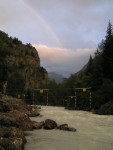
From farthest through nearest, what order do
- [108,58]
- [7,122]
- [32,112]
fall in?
[108,58], [32,112], [7,122]

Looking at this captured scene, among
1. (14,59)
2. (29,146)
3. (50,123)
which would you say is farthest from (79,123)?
(14,59)

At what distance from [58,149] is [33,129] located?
25.3ft

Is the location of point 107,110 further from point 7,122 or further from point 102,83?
point 102,83

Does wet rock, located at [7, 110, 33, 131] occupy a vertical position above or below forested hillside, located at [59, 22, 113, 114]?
below

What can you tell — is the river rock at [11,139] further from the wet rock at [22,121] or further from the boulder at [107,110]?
the boulder at [107,110]

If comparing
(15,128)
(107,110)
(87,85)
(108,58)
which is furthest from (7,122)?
(87,85)

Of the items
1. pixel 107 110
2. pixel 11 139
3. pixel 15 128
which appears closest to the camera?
pixel 11 139

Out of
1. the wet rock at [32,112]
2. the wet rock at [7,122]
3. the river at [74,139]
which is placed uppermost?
the wet rock at [32,112]

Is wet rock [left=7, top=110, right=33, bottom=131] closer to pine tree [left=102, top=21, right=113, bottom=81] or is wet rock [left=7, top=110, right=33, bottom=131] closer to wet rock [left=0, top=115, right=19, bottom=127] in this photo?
wet rock [left=0, top=115, right=19, bottom=127]

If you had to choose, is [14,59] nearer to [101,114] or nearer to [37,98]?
[37,98]

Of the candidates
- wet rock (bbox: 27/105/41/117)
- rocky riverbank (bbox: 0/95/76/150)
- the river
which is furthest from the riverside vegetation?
the river

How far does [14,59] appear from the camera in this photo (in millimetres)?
154875

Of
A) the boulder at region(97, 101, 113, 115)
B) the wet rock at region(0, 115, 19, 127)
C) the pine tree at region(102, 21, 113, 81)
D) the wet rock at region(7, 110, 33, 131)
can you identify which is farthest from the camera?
the pine tree at region(102, 21, 113, 81)

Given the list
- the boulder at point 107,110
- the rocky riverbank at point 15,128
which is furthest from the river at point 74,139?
the boulder at point 107,110
